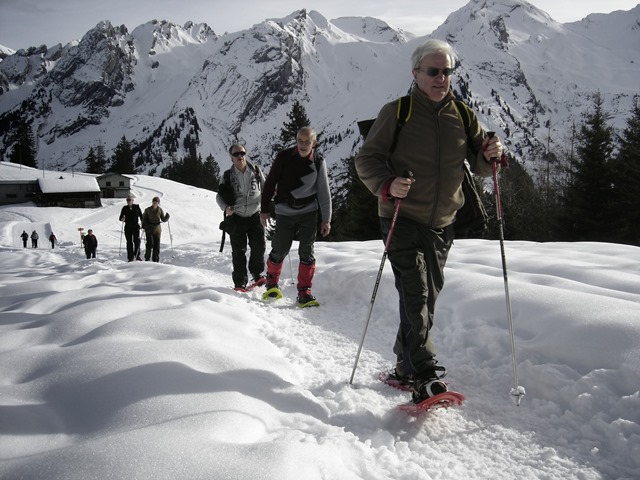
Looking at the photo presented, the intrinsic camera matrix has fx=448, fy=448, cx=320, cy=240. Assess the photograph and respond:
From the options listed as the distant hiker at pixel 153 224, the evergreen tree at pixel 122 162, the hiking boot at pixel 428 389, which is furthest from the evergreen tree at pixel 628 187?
the evergreen tree at pixel 122 162

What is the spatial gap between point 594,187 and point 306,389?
25.8 meters

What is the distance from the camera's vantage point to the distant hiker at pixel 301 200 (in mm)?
6090

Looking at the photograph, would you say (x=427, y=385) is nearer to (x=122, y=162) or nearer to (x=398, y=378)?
(x=398, y=378)

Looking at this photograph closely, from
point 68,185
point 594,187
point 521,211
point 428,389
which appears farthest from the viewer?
point 68,185

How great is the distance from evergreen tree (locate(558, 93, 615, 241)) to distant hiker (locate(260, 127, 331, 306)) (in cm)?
2265

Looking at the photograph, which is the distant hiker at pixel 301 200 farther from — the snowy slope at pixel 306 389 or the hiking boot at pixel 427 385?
the hiking boot at pixel 427 385

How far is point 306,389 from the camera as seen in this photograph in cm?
339

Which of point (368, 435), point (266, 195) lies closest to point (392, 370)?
point (368, 435)

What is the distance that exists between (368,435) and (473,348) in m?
1.79

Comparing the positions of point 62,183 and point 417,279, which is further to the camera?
point 62,183

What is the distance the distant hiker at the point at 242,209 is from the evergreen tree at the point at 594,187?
2244 centimetres

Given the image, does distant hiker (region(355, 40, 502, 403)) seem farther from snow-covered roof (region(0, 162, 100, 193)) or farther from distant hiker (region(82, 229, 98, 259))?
snow-covered roof (region(0, 162, 100, 193))

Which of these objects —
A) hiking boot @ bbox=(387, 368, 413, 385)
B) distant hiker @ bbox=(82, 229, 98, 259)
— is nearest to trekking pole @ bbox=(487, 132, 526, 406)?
hiking boot @ bbox=(387, 368, 413, 385)

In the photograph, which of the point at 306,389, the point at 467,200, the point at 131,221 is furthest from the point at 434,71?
the point at 131,221
